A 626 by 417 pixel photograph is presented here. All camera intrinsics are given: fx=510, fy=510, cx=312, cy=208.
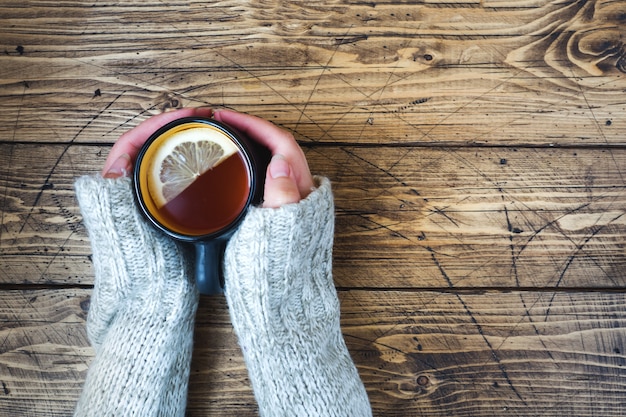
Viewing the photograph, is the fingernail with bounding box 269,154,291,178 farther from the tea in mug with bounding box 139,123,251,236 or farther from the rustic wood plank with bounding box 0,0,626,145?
the rustic wood plank with bounding box 0,0,626,145

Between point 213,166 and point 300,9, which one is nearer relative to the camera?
point 213,166

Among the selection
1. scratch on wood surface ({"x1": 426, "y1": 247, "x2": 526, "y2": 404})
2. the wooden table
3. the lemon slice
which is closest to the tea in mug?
the lemon slice

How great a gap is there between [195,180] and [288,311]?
0.22 m

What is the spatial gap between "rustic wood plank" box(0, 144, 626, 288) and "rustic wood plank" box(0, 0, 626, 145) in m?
0.03

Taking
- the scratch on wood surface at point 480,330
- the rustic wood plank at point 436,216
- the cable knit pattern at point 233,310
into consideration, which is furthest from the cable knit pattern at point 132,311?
the scratch on wood surface at point 480,330

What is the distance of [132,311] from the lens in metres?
0.72

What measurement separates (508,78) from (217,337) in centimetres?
61

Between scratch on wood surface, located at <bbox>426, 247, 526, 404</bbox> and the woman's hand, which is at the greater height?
the woman's hand

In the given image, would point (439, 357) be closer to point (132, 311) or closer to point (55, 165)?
point (132, 311)

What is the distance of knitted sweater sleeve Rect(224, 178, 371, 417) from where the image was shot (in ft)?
2.16

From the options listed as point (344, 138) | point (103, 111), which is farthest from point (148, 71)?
point (344, 138)

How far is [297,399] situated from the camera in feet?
2.22

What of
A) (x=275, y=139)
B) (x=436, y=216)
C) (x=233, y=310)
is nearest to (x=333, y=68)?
(x=275, y=139)

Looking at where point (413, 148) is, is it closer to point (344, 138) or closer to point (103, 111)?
point (344, 138)
